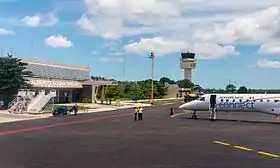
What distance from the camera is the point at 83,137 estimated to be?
24.8 metres

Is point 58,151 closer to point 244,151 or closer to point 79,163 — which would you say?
point 79,163

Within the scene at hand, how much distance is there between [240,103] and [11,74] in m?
29.4

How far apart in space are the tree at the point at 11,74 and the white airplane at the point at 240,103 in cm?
2357

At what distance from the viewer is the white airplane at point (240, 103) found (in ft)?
138

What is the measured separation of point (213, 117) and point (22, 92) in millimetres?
22150

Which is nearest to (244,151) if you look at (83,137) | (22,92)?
(83,137)

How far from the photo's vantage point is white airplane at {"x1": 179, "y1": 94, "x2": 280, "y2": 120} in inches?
1656

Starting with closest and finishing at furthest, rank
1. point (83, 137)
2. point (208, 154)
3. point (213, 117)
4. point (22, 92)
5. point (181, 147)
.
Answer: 1. point (208, 154)
2. point (181, 147)
3. point (83, 137)
4. point (213, 117)
5. point (22, 92)

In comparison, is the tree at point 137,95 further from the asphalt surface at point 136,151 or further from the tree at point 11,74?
the asphalt surface at point 136,151

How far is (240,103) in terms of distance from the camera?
43.1 m

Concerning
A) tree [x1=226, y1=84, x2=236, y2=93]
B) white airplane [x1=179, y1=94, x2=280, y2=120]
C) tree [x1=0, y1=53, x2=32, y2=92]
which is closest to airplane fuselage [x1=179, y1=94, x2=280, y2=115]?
white airplane [x1=179, y1=94, x2=280, y2=120]

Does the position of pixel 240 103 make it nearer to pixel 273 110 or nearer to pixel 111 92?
pixel 273 110

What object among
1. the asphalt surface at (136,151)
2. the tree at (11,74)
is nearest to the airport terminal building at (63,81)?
the tree at (11,74)

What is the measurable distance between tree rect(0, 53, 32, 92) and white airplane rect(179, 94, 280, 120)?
2357cm
